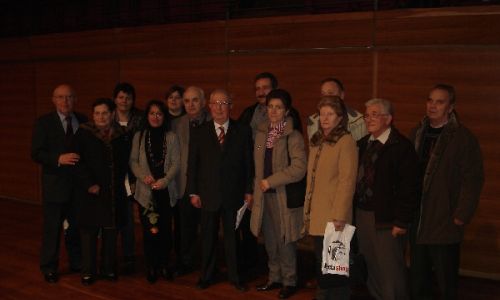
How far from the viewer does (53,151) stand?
170 inches

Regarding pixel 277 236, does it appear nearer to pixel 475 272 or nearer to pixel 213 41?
pixel 475 272

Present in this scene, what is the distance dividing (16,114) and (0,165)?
894 millimetres

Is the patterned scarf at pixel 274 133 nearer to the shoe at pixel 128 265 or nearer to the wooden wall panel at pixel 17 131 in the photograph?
the shoe at pixel 128 265

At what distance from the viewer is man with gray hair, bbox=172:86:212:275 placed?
4266 millimetres

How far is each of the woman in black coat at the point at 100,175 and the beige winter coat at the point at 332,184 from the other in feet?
5.37

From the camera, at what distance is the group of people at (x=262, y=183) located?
3.26 m

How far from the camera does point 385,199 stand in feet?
10.4

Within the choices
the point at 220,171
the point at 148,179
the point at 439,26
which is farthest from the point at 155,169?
the point at 439,26

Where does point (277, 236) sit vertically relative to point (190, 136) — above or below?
below

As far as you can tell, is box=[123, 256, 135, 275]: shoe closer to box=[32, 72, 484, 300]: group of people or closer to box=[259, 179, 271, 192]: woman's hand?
box=[32, 72, 484, 300]: group of people

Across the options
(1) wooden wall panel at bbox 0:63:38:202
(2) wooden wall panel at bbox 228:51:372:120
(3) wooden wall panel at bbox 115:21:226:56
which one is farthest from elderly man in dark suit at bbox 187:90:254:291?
(1) wooden wall panel at bbox 0:63:38:202

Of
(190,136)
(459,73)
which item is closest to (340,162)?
(190,136)

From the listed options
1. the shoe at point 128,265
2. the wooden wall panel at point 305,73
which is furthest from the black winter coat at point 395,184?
the shoe at point 128,265

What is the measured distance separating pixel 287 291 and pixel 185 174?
4.25ft
